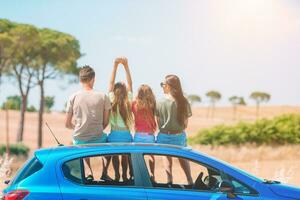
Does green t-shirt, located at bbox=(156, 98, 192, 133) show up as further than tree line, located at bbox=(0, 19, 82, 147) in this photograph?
No

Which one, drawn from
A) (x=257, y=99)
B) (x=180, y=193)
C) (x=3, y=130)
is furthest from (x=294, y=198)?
(x=257, y=99)

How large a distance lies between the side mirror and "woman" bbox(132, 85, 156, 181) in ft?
8.02

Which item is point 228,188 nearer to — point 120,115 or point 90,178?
point 90,178

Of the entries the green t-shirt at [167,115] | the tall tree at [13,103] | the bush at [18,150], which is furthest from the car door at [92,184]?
the tall tree at [13,103]

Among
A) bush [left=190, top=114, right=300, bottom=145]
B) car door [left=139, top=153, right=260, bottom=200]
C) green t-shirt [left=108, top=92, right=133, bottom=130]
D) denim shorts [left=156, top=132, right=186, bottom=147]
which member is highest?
green t-shirt [left=108, top=92, right=133, bottom=130]

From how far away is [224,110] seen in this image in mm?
111938

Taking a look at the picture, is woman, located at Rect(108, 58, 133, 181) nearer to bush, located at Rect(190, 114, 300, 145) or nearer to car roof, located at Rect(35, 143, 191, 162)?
car roof, located at Rect(35, 143, 191, 162)

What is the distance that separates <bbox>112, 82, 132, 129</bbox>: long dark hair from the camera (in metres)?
9.38

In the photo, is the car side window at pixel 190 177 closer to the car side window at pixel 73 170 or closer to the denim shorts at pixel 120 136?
the car side window at pixel 73 170

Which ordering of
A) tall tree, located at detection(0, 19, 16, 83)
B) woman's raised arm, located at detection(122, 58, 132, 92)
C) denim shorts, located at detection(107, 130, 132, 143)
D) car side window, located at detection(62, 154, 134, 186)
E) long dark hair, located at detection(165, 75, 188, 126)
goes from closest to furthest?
car side window, located at detection(62, 154, 134, 186)
denim shorts, located at detection(107, 130, 132, 143)
long dark hair, located at detection(165, 75, 188, 126)
woman's raised arm, located at detection(122, 58, 132, 92)
tall tree, located at detection(0, 19, 16, 83)

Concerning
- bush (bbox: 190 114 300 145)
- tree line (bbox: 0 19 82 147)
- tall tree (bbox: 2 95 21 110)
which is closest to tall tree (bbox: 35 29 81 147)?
tree line (bbox: 0 19 82 147)

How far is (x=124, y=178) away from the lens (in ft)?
23.7

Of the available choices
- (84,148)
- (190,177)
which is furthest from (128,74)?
(190,177)

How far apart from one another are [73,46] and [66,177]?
153ft
